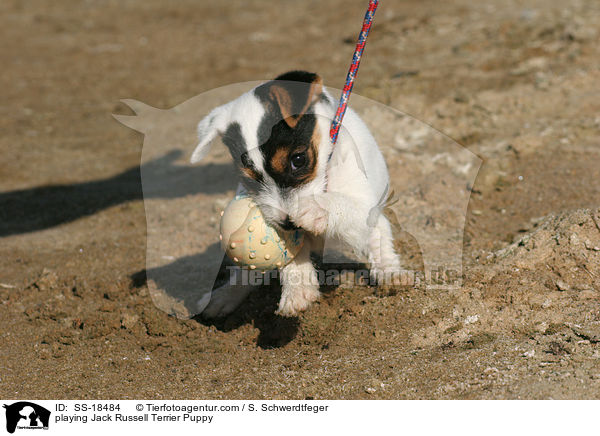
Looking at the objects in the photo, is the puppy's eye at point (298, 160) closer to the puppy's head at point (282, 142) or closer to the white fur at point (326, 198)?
the puppy's head at point (282, 142)

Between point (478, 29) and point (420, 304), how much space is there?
8.22m

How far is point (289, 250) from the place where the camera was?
3.93 metres

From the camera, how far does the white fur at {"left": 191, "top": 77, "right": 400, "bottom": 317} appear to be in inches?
143

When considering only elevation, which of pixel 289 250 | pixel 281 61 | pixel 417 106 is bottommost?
pixel 289 250

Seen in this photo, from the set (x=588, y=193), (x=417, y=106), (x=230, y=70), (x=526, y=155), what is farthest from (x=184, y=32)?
(x=588, y=193)

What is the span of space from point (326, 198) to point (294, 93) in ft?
2.17

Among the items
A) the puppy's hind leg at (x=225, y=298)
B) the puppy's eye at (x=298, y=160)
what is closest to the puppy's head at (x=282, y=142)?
the puppy's eye at (x=298, y=160)

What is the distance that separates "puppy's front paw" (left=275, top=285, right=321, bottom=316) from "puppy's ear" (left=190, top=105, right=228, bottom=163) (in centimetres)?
109

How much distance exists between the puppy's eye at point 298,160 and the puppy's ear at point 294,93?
18 centimetres

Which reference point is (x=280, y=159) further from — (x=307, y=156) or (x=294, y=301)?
(x=294, y=301)

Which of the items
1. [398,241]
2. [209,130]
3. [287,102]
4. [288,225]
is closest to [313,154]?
[287,102]

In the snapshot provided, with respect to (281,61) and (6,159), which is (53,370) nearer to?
(6,159)

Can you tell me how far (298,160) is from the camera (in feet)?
12.0
